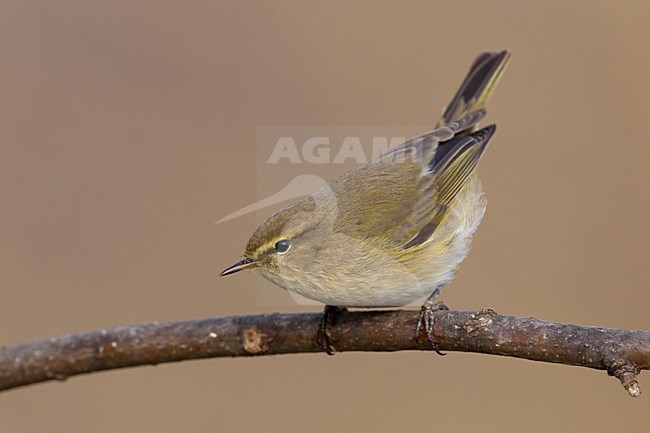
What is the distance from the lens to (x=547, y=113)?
5.45 m

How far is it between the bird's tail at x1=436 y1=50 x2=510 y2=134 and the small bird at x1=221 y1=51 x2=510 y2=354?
1.28 ft

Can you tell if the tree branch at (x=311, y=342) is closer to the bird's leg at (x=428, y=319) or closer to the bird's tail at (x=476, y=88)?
the bird's leg at (x=428, y=319)

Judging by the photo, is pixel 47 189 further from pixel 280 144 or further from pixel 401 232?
pixel 401 232

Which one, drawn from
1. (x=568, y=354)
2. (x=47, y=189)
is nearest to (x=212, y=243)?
(x=47, y=189)

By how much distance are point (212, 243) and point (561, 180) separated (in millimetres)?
2481

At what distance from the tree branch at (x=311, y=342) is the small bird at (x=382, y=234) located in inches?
3.1

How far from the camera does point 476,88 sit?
14.7ft

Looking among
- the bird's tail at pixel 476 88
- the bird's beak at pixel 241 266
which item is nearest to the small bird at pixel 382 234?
the bird's beak at pixel 241 266

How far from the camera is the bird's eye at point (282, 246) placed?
3.13m

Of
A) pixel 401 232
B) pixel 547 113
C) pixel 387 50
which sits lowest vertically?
pixel 401 232

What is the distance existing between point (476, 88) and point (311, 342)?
2.11 m

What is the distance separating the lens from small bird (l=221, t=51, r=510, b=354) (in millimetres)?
3127

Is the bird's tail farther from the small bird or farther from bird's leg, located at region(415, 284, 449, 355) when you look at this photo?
bird's leg, located at region(415, 284, 449, 355)

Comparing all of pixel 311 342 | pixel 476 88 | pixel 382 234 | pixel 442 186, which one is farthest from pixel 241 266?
pixel 476 88
